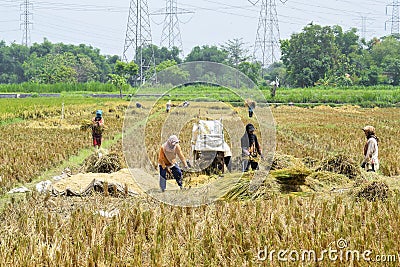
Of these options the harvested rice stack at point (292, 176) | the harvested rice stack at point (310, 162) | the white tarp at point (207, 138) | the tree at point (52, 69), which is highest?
the tree at point (52, 69)

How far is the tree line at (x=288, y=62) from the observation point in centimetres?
4675

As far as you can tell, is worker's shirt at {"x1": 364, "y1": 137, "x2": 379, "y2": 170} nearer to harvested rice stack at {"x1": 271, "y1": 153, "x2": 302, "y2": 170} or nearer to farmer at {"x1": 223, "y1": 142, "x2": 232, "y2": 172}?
harvested rice stack at {"x1": 271, "y1": 153, "x2": 302, "y2": 170}

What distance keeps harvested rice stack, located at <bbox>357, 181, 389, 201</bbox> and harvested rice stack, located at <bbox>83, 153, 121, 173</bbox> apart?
3.84 meters

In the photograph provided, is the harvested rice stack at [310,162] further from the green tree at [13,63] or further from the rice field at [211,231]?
the green tree at [13,63]

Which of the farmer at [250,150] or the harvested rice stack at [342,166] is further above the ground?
the farmer at [250,150]

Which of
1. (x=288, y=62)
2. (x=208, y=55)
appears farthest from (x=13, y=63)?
Result: (x=288, y=62)

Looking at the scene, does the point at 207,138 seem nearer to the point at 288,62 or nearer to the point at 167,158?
the point at 167,158

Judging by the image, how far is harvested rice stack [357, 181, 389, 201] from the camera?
19.5 ft

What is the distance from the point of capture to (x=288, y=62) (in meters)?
53.5

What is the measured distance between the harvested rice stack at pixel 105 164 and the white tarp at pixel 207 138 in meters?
1.43

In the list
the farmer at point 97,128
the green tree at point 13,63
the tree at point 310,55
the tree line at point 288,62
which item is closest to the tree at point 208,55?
the tree line at point 288,62

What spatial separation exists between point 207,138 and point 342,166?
2.05 m

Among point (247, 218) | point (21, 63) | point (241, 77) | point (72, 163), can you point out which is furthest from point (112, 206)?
point (21, 63)

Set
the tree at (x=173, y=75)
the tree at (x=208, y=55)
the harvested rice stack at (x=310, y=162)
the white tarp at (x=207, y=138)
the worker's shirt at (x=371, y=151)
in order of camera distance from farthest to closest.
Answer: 1. the tree at (x=208, y=55)
2. the harvested rice stack at (x=310, y=162)
3. the worker's shirt at (x=371, y=151)
4. the white tarp at (x=207, y=138)
5. the tree at (x=173, y=75)
